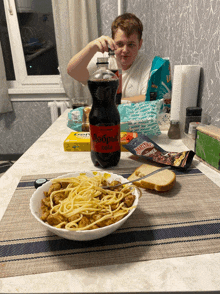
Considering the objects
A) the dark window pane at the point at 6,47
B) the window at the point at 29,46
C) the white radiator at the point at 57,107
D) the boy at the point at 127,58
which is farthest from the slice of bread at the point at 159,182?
the dark window pane at the point at 6,47

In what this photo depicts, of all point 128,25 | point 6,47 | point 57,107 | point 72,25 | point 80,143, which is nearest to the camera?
point 80,143

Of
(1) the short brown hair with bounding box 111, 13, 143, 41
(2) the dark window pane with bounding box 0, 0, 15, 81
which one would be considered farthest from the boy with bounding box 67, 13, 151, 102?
(2) the dark window pane with bounding box 0, 0, 15, 81

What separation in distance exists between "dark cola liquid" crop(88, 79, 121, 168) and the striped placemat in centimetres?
22

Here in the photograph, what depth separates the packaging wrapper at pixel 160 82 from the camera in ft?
4.05

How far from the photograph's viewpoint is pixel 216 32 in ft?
3.03

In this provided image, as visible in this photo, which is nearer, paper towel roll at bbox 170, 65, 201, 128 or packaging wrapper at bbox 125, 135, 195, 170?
packaging wrapper at bbox 125, 135, 195, 170

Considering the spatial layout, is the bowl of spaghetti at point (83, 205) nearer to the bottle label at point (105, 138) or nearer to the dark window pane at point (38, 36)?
the bottle label at point (105, 138)

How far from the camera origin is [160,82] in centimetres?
126

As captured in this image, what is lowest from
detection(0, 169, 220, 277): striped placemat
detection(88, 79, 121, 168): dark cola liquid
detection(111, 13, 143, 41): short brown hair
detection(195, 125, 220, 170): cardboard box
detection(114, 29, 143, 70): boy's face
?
detection(0, 169, 220, 277): striped placemat

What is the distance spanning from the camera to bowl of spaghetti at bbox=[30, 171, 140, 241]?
0.44 metres

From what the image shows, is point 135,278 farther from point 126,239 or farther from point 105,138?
point 105,138

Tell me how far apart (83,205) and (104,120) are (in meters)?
0.33

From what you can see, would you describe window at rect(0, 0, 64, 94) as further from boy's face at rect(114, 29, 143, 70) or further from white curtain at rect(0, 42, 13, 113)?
boy's face at rect(114, 29, 143, 70)

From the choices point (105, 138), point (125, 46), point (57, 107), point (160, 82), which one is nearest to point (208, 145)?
point (105, 138)
